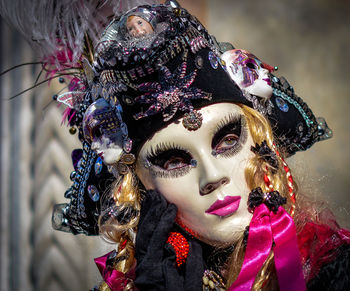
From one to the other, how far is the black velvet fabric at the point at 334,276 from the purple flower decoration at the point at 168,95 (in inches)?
22.5

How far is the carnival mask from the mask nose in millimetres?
301

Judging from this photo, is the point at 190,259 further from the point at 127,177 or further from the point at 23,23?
the point at 23,23

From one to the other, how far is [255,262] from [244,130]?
40 cm

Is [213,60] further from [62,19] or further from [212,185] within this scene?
[62,19]

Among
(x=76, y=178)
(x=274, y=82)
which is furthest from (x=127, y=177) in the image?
(x=274, y=82)

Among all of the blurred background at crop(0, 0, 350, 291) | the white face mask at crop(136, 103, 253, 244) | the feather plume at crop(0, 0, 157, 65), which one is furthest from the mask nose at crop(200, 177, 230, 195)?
the blurred background at crop(0, 0, 350, 291)

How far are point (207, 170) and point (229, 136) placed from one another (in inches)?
6.0

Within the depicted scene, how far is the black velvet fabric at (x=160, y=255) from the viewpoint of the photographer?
1184 mm

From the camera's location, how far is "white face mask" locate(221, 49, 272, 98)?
137 centimetres

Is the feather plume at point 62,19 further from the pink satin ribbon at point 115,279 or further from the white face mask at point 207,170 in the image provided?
the pink satin ribbon at point 115,279

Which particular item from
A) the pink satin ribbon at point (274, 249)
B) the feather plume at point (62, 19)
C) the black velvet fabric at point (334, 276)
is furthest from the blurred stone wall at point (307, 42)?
the black velvet fabric at point (334, 276)

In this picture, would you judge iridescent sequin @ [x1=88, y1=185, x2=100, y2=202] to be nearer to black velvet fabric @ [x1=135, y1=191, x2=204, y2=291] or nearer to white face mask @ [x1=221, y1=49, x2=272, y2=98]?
black velvet fabric @ [x1=135, y1=191, x2=204, y2=291]

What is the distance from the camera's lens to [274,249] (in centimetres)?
110

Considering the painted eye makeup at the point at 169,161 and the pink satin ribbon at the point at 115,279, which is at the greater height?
the painted eye makeup at the point at 169,161
